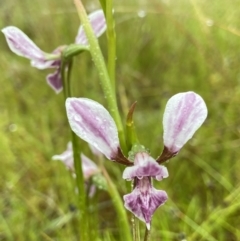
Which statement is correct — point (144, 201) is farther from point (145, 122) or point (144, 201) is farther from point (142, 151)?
point (145, 122)

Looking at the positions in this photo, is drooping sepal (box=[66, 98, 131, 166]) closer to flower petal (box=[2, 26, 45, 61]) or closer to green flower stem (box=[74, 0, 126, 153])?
green flower stem (box=[74, 0, 126, 153])

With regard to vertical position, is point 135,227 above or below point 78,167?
below

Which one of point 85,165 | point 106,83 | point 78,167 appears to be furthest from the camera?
point 85,165

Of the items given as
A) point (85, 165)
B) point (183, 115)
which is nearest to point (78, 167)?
point (85, 165)

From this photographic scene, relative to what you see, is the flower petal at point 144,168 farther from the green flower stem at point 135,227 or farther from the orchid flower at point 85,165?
the orchid flower at point 85,165

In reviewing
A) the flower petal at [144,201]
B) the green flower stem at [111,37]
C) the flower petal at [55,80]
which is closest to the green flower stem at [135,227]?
the flower petal at [144,201]

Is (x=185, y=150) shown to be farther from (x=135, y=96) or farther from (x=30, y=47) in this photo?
(x=30, y=47)

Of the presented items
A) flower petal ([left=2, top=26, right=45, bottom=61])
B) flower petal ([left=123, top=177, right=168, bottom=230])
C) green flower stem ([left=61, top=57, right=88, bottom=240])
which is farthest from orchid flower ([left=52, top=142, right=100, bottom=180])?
flower petal ([left=123, top=177, right=168, bottom=230])
